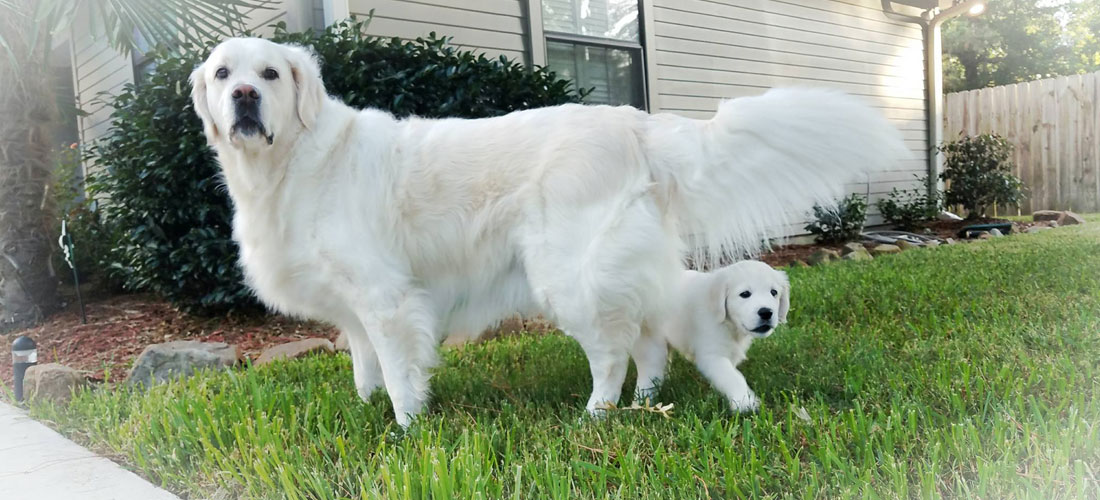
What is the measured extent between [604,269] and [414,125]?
3.07 feet

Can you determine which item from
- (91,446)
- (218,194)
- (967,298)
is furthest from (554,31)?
(91,446)

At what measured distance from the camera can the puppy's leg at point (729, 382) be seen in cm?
229

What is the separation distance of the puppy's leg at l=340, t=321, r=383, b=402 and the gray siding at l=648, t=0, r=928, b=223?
488 centimetres

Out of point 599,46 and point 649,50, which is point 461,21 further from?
point 649,50

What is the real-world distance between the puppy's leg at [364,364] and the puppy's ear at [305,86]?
2.50 ft

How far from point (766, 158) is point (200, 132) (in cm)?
350

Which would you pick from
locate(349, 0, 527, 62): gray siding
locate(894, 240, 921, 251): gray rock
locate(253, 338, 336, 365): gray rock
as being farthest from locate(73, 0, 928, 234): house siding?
locate(253, 338, 336, 365): gray rock

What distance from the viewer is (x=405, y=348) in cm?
235

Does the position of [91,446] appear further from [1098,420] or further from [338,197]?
[1098,420]

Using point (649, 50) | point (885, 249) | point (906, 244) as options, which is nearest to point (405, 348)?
point (649, 50)

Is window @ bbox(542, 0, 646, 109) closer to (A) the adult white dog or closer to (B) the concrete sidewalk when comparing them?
(A) the adult white dog

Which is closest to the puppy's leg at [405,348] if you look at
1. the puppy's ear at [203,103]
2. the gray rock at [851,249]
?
the puppy's ear at [203,103]

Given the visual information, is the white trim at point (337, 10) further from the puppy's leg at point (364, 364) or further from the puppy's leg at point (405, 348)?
the puppy's leg at point (405, 348)

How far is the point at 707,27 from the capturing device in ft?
25.7
